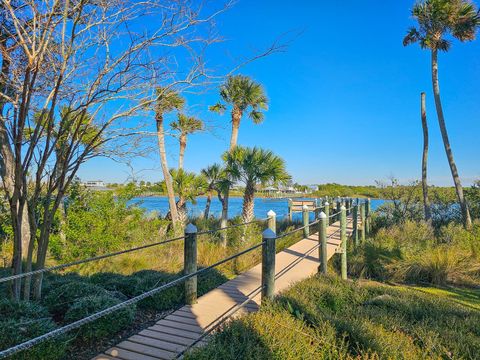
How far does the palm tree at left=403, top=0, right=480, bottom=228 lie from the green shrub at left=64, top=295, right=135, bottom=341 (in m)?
13.9

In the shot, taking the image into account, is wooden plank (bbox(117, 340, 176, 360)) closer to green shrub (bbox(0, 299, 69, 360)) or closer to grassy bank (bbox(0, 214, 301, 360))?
grassy bank (bbox(0, 214, 301, 360))

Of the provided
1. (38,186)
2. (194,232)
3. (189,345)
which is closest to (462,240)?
(194,232)

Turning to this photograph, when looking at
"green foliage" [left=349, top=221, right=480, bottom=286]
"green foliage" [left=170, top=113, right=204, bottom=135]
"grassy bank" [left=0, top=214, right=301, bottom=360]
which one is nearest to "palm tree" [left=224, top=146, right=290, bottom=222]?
"green foliage" [left=349, top=221, right=480, bottom=286]

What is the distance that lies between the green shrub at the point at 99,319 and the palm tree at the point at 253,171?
36.4 ft

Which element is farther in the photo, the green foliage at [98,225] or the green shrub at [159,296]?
the green foliage at [98,225]

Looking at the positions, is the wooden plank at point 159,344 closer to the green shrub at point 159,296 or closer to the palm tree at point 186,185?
the green shrub at point 159,296

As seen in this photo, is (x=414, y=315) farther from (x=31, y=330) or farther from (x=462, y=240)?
(x=462, y=240)

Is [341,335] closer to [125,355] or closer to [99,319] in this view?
[125,355]

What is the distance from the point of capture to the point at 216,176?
21312 mm

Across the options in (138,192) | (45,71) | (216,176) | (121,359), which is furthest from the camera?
(216,176)

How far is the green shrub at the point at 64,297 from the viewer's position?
14.4 ft

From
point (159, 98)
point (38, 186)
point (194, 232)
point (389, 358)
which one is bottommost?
point (389, 358)

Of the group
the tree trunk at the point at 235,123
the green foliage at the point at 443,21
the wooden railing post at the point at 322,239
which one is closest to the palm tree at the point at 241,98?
the tree trunk at the point at 235,123

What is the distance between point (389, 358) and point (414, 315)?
224 cm
